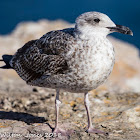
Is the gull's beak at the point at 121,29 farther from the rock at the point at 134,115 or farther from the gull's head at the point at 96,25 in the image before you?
the rock at the point at 134,115

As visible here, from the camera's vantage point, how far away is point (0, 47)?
13.9 meters

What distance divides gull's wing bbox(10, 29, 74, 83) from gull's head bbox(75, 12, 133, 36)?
0.32 metres

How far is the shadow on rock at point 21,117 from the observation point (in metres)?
6.74

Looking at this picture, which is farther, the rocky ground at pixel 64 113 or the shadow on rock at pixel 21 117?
the shadow on rock at pixel 21 117

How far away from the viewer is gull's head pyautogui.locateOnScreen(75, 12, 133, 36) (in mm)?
5520

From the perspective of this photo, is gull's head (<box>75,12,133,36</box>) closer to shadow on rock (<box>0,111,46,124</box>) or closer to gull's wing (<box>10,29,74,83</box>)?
gull's wing (<box>10,29,74,83</box>)

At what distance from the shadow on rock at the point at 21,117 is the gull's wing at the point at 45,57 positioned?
1024 millimetres

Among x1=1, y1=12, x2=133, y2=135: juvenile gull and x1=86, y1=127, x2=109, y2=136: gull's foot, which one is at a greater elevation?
x1=1, y1=12, x2=133, y2=135: juvenile gull

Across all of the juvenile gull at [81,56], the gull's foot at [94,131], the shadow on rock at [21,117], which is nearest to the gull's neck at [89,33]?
the juvenile gull at [81,56]

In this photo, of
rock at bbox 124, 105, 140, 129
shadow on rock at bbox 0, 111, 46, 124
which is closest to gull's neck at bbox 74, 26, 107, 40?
rock at bbox 124, 105, 140, 129

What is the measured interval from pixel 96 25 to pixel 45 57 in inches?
48.8

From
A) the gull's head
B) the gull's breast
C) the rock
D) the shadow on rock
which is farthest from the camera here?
the shadow on rock

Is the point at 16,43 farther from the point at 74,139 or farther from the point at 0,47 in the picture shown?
the point at 74,139

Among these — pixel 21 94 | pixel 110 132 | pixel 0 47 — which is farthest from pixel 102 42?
pixel 0 47
